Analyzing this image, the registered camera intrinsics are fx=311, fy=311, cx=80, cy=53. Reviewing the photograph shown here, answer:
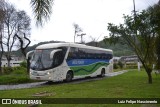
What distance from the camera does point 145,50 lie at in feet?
77.3

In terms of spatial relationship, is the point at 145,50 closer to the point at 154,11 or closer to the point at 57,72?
the point at 154,11

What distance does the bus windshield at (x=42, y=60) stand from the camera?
77.4ft

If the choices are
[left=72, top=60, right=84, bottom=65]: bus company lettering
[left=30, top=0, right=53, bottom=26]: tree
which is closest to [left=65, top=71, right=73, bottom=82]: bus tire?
[left=72, top=60, right=84, bottom=65]: bus company lettering

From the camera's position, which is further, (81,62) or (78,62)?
(81,62)

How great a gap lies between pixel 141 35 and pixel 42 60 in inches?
302

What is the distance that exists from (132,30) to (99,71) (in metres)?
10.5

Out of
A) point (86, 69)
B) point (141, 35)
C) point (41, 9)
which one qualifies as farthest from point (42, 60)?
point (41, 9)

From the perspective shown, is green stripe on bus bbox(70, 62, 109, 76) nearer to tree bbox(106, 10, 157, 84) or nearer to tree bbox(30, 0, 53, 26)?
tree bbox(106, 10, 157, 84)

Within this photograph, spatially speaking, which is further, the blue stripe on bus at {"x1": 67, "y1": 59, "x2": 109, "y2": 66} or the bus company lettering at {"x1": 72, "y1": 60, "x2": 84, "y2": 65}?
the bus company lettering at {"x1": 72, "y1": 60, "x2": 84, "y2": 65}

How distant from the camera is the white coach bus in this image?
930 inches

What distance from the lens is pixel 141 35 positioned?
73.8 feet

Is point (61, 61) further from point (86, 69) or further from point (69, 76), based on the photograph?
point (86, 69)

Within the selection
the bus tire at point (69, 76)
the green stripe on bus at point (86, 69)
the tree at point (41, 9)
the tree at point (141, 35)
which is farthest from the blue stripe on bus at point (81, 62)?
the tree at point (41, 9)

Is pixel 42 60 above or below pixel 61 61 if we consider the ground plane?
above
